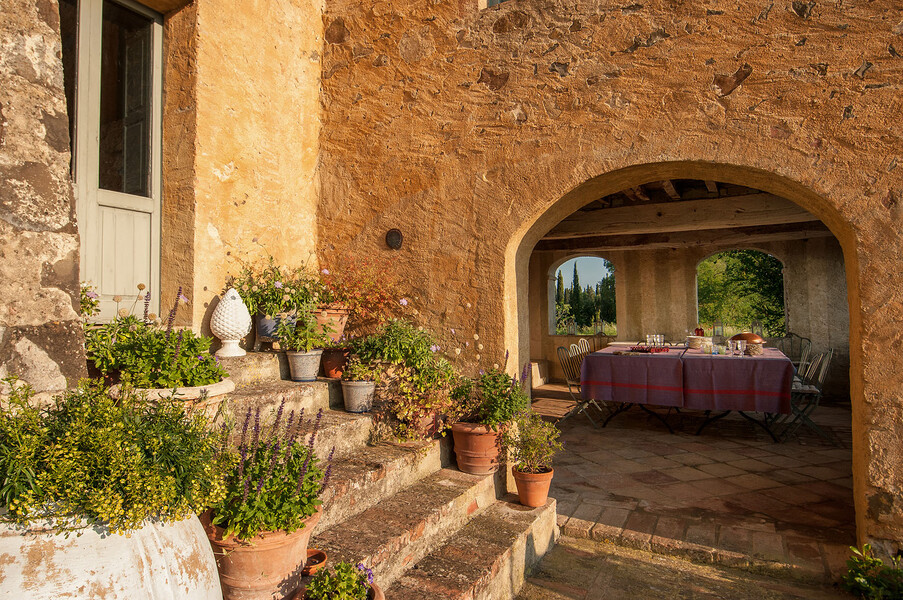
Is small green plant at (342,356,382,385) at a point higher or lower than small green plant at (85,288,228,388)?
lower

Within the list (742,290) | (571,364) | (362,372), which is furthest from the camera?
(742,290)

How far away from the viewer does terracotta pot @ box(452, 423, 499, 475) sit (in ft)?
10.0

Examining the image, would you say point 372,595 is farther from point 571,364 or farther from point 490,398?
point 571,364

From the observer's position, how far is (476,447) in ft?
10.0

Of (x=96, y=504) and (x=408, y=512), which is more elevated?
(x=96, y=504)

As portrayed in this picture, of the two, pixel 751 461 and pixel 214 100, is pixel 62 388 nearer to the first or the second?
pixel 214 100

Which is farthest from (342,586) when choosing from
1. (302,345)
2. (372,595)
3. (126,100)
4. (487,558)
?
(126,100)

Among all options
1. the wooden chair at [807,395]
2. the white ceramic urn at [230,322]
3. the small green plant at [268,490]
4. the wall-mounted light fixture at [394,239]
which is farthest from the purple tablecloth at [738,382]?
the small green plant at [268,490]

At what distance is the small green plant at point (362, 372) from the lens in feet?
10.2

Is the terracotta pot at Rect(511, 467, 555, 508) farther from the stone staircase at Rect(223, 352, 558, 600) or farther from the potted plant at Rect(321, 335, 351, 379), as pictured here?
the potted plant at Rect(321, 335, 351, 379)

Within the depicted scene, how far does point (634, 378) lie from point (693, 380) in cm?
53

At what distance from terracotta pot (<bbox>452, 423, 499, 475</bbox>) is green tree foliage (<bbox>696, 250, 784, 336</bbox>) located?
427 inches

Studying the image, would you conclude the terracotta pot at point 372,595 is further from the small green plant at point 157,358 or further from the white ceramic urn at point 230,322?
Result: the white ceramic urn at point 230,322

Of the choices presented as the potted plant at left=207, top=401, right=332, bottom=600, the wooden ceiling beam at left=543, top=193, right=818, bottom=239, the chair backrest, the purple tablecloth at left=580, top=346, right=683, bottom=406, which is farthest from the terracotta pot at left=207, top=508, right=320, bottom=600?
→ the wooden ceiling beam at left=543, top=193, right=818, bottom=239
